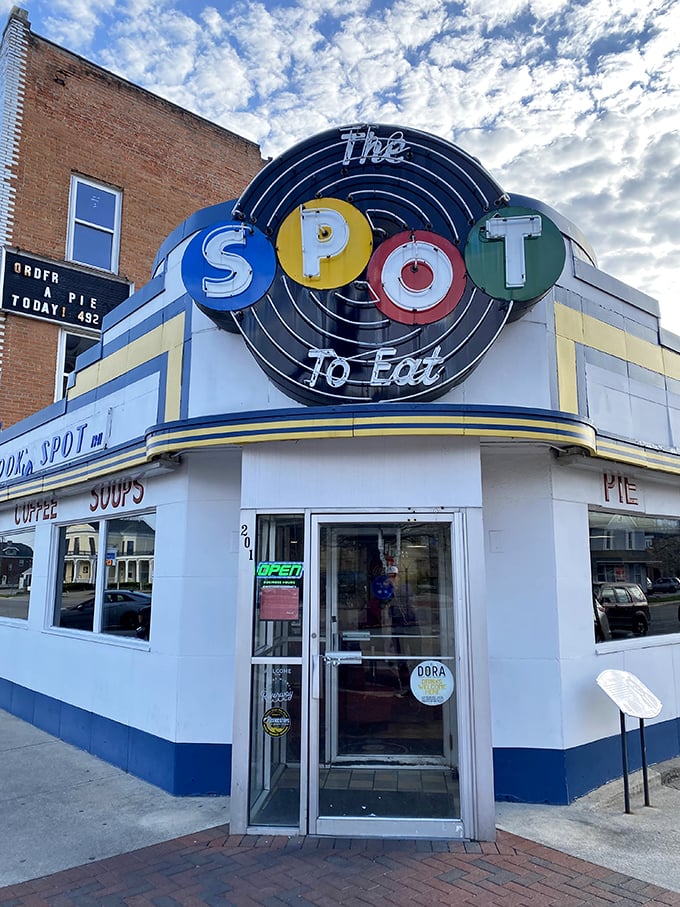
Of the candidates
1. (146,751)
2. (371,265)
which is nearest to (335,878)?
(146,751)

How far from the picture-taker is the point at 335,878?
4.16 metres

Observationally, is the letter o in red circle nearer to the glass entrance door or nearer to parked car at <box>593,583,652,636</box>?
the glass entrance door

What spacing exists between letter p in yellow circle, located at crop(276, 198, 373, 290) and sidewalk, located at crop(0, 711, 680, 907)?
419 cm

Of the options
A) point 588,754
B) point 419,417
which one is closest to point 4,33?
point 419,417

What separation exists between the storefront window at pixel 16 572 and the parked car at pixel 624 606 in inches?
288

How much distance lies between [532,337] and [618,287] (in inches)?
67.3

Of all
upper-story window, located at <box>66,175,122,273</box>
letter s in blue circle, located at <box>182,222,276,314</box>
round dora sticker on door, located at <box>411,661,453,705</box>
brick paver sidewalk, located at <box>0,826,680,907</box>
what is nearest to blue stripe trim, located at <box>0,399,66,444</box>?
letter s in blue circle, located at <box>182,222,276,314</box>

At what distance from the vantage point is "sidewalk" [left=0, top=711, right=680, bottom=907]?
3.96m

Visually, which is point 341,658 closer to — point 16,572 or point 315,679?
point 315,679

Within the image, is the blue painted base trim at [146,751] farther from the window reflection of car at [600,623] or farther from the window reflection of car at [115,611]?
the window reflection of car at [600,623]

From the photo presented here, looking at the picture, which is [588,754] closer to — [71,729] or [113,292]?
[71,729]

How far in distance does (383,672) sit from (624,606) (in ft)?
9.55

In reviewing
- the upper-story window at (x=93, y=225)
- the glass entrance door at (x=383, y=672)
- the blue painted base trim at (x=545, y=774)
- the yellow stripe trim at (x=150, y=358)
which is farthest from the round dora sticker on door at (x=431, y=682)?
the upper-story window at (x=93, y=225)

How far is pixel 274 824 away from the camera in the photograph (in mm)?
4918
